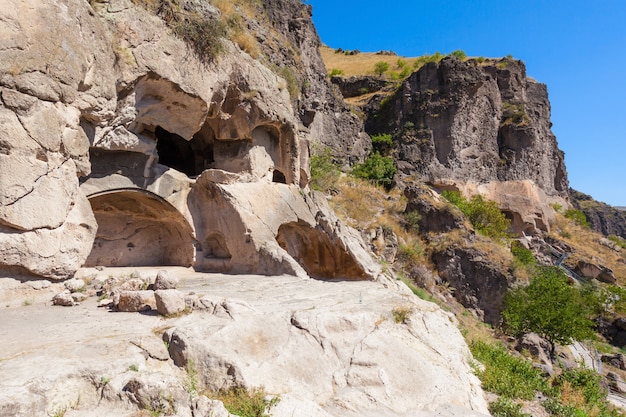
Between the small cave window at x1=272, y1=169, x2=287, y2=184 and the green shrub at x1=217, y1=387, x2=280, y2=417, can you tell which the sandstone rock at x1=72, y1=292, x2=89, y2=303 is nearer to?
the green shrub at x1=217, y1=387, x2=280, y2=417

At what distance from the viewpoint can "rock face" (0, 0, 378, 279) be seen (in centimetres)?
566

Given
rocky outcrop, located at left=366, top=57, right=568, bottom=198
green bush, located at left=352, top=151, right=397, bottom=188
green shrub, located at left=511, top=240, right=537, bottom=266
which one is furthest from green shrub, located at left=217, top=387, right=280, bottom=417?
rocky outcrop, located at left=366, top=57, right=568, bottom=198

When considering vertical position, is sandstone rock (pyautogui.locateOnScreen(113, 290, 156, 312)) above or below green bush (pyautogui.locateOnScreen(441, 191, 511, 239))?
below

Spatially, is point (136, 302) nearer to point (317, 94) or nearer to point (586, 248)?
point (317, 94)

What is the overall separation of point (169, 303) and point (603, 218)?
6608 centimetres

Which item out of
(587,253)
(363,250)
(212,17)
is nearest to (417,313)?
(363,250)

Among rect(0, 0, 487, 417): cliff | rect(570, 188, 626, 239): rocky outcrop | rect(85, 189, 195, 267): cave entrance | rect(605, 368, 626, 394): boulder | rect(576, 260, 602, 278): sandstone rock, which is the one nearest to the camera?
rect(0, 0, 487, 417): cliff

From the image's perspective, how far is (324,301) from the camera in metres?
6.27

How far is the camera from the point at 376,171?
25.4m

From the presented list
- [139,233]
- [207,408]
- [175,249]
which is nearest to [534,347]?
[175,249]

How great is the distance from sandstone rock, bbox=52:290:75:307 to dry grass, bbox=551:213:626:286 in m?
31.3

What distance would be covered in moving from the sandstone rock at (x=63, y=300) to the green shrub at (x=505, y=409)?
5504 mm

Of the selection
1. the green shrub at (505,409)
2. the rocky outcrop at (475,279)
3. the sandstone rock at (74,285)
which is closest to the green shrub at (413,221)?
the rocky outcrop at (475,279)

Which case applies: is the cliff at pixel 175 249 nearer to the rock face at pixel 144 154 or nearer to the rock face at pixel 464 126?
the rock face at pixel 144 154
